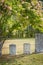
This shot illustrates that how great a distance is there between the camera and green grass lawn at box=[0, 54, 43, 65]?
1577 cm

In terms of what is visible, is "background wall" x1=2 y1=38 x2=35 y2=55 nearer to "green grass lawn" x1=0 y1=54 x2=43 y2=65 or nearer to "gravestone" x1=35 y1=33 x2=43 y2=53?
"gravestone" x1=35 y1=33 x2=43 y2=53

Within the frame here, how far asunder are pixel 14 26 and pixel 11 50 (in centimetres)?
456

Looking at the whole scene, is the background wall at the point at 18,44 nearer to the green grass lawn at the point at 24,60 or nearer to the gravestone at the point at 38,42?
the gravestone at the point at 38,42

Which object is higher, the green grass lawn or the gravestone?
the gravestone

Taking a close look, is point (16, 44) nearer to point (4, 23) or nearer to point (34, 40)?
point (34, 40)

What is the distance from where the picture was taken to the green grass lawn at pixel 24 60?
15.8 metres

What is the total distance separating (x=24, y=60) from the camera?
16172 millimetres

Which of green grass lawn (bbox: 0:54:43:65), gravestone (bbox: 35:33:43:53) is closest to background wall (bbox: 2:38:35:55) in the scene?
gravestone (bbox: 35:33:43:53)

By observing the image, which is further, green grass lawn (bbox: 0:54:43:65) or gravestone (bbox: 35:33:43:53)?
gravestone (bbox: 35:33:43:53)

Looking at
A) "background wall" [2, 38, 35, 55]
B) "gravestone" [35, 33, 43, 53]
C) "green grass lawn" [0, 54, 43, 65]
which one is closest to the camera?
"green grass lawn" [0, 54, 43, 65]

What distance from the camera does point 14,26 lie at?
525 inches

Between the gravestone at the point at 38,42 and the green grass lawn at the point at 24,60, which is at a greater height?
the gravestone at the point at 38,42

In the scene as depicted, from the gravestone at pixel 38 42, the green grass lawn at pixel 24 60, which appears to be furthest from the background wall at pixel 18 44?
the green grass lawn at pixel 24 60

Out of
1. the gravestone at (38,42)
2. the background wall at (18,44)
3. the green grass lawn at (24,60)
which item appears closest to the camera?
the green grass lawn at (24,60)
